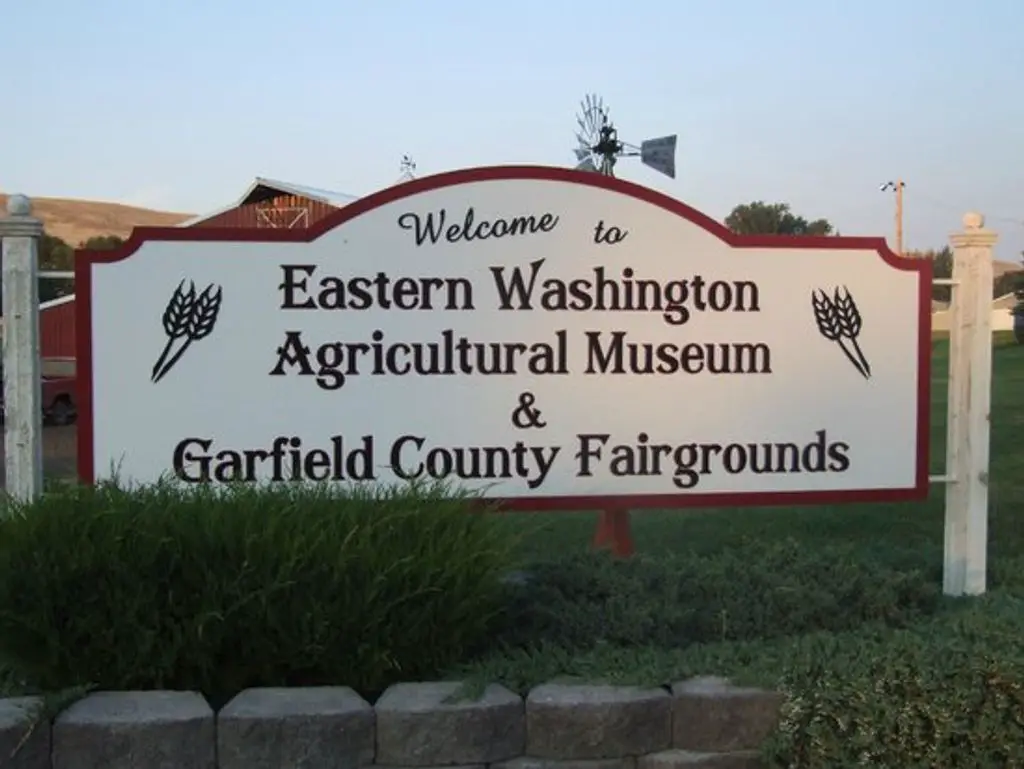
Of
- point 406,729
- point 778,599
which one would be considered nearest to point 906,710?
point 778,599

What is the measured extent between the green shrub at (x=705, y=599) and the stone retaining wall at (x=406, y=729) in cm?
44

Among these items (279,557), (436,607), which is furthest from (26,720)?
(436,607)

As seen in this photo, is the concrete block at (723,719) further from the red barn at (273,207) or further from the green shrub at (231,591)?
the red barn at (273,207)

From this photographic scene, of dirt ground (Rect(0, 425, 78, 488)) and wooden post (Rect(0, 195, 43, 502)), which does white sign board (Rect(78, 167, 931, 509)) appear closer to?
wooden post (Rect(0, 195, 43, 502))

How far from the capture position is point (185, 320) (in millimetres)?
4473

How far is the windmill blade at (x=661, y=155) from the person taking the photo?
707 centimetres

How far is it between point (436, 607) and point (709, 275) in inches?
76.2

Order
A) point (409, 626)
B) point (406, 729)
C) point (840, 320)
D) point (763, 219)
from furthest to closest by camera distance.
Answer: point (763, 219) < point (840, 320) < point (409, 626) < point (406, 729)

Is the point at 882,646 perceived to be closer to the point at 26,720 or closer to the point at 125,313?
the point at 26,720

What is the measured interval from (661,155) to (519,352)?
287cm

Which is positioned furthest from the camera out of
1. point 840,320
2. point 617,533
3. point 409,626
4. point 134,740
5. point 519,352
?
point 617,533

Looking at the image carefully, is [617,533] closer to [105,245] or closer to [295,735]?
[295,735]

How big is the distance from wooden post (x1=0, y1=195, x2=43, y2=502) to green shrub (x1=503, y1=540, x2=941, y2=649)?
1891 millimetres

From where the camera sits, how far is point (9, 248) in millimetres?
4340
